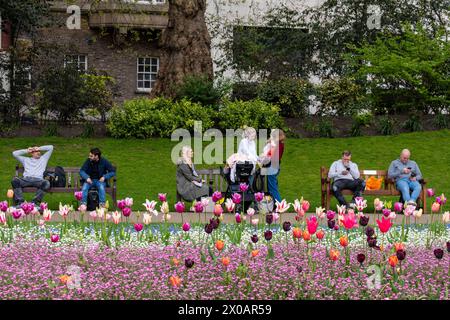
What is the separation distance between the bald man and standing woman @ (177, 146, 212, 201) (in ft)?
10.7

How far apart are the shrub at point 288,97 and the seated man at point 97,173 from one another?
12.5 meters

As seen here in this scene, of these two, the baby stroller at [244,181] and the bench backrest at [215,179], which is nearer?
the baby stroller at [244,181]

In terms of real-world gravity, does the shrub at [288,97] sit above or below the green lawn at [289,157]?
above

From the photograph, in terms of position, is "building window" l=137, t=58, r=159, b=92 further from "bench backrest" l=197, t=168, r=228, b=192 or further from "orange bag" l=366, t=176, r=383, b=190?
"orange bag" l=366, t=176, r=383, b=190

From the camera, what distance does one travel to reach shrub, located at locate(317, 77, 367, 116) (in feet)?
99.7

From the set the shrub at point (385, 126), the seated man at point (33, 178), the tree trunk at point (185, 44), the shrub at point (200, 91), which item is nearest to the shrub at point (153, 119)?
the shrub at point (200, 91)

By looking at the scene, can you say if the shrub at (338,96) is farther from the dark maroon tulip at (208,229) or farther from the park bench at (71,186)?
the dark maroon tulip at (208,229)

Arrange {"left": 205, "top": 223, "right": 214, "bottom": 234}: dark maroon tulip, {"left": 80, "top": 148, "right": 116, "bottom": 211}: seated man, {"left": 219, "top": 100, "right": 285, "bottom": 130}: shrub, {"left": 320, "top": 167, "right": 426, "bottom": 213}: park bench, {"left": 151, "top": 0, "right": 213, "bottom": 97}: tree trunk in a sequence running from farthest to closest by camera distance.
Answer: {"left": 151, "top": 0, "right": 213, "bottom": 97}: tree trunk, {"left": 219, "top": 100, "right": 285, "bottom": 130}: shrub, {"left": 320, "top": 167, "right": 426, "bottom": 213}: park bench, {"left": 80, "top": 148, "right": 116, "bottom": 211}: seated man, {"left": 205, "top": 223, "right": 214, "bottom": 234}: dark maroon tulip

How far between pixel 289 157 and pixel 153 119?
13.7ft

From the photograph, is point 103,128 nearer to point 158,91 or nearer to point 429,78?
point 158,91

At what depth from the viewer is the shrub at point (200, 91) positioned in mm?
27703

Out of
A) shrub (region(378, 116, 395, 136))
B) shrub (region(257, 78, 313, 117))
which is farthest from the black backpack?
shrub (region(257, 78, 313, 117))
